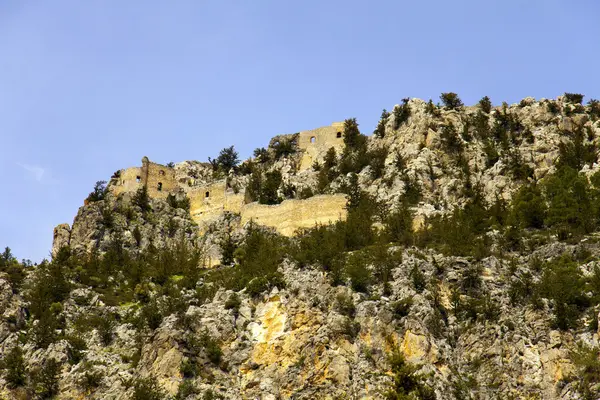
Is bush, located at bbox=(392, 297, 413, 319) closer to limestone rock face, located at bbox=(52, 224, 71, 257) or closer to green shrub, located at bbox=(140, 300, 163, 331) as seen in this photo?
green shrub, located at bbox=(140, 300, 163, 331)

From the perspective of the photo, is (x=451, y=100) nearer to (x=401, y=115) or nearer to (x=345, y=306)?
(x=401, y=115)

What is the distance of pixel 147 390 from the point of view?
31.3 metres

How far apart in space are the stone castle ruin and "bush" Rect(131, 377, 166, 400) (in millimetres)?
16629

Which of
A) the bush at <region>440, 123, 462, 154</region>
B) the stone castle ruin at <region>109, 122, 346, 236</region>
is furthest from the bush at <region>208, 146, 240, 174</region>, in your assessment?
the bush at <region>440, 123, 462, 154</region>

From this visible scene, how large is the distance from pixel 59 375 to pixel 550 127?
29737 mm

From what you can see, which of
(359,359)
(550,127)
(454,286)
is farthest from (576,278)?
(550,127)

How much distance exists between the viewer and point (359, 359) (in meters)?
31.5

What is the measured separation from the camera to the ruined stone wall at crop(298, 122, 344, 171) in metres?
58.7

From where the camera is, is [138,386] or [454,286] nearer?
[138,386]

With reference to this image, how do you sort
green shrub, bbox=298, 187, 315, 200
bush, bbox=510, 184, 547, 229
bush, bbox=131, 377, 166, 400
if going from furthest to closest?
green shrub, bbox=298, 187, 315, 200, bush, bbox=510, 184, 547, 229, bush, bbox=131, 377, 166, 400

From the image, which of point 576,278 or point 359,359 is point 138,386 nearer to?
point 359,359

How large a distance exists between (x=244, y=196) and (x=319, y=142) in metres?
8.62

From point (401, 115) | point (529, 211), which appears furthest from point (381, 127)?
point (529, 211)

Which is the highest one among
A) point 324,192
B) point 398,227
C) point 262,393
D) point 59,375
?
point 324,192
